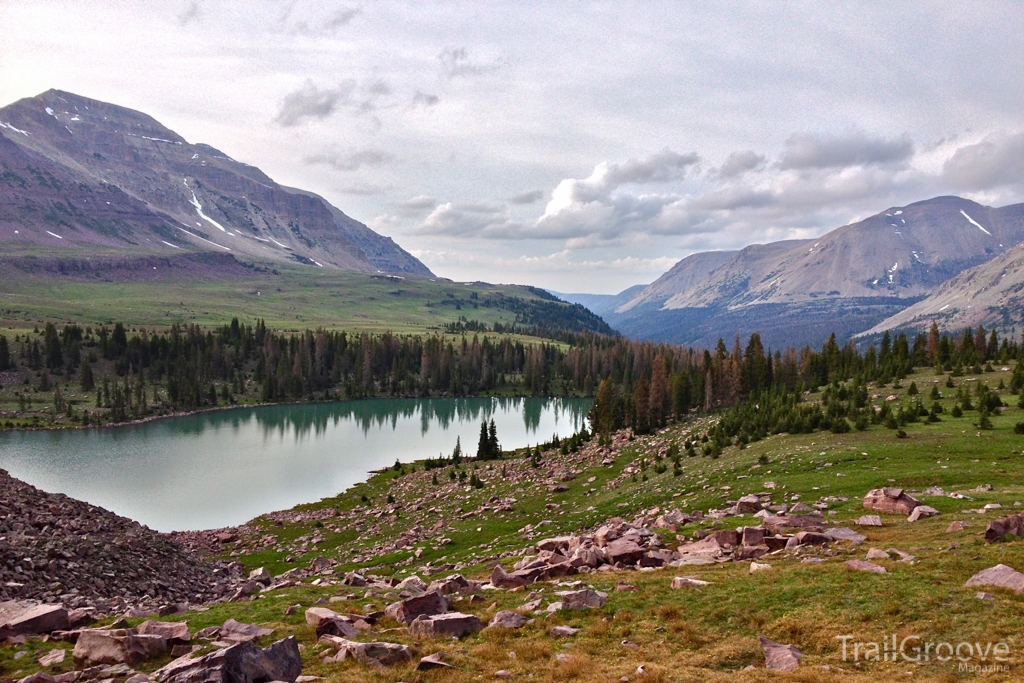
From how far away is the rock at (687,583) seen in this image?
1898 cm

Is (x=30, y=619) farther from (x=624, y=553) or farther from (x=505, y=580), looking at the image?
(x=624, y=553)

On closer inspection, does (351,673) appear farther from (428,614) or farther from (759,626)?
(759,626)

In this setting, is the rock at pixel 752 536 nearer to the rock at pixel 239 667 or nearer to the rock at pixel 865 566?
the rock at pixel 865 566

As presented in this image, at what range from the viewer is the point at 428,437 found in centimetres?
11625

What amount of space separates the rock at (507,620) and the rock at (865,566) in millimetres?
10230

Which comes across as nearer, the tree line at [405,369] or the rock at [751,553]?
the rock at [751,553]

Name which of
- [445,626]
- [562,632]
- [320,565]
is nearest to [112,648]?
[445,626]

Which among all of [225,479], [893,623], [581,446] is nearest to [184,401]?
[225,479]

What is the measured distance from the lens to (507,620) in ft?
57.8

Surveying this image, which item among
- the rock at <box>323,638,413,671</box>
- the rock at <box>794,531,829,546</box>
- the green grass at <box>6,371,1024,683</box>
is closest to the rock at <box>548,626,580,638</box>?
the green grass at <box>6,371,1024,683</box>

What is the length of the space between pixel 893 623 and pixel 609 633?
692 cm

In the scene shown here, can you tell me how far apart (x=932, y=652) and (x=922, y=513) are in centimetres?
1274

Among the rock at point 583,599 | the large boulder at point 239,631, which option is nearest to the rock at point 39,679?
the large boulder at point 239,631

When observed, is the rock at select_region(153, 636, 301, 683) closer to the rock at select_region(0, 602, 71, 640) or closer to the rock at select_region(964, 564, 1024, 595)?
the rock at select_region(0, 602, 71, 640)
